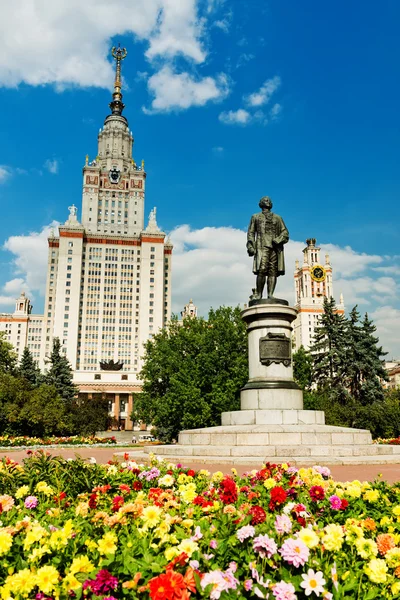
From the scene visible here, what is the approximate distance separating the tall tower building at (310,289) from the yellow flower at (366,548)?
13201 centimetres

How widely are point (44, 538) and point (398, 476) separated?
7.64 meters

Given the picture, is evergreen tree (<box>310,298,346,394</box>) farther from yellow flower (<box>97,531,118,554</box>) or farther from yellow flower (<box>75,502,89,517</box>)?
yellow flower (<box>97,531,118,554</box>)

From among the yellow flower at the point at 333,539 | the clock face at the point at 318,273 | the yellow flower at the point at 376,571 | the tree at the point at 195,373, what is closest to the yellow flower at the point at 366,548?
the yellow flower at the point at 333,539

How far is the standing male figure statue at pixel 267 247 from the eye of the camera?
16578mm

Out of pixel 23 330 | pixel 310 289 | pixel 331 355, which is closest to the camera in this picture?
pixel 331 355

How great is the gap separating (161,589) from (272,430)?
36.6 ft

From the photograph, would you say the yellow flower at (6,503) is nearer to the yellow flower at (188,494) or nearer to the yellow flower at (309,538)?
the yellow flower at (188,494)

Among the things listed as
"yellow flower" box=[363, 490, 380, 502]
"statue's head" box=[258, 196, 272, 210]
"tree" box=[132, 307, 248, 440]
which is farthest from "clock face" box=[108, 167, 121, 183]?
"yellow flower" box=[363, 490, 380, 502]

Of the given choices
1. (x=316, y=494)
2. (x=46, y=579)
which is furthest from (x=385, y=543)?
(x=46, y=579)

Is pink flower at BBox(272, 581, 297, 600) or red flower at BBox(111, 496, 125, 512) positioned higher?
red flower at BBox(111, 496, 125, 512)

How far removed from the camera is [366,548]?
314cm

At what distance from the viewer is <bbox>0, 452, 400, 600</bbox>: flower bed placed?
262 cm

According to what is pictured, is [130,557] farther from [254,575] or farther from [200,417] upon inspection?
[200,417]

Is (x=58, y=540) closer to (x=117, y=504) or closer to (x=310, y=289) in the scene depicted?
(x=117, y=504)
